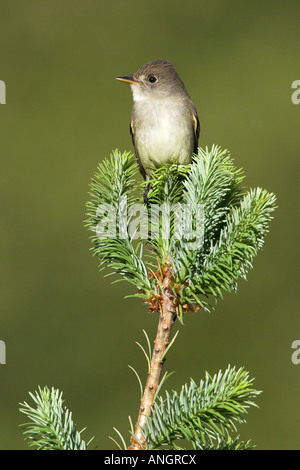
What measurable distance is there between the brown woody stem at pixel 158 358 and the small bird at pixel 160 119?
4.96 ft

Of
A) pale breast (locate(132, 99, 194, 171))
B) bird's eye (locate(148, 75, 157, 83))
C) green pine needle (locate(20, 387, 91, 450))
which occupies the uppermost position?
bird's eye (locate(148, 75, 157, 83))

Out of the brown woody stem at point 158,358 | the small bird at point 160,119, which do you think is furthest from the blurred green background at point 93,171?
the brown woody stem at point 158,358

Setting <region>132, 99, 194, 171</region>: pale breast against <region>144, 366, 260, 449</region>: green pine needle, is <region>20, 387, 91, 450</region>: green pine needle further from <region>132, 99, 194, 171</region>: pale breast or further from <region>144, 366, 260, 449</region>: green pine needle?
<region>132, 99, 194, 171</region>: pale breast

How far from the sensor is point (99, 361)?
173 inches

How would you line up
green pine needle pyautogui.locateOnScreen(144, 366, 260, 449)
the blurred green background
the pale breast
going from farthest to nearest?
the blurred green background
the pale breast
green pine needle pyautogui.locateOnScreen(144, 366, 260, 449)

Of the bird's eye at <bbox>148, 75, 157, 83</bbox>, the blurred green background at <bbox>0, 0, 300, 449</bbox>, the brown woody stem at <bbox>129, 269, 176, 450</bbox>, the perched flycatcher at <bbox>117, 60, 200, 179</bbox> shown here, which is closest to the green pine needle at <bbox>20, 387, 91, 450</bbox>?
the brown woody stem at <bbox>129, 269, 176, 450</bbox>

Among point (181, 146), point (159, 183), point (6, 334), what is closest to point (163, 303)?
point (159, 183)

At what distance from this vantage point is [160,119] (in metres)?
2.84

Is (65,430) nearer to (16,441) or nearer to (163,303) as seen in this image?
(163,303)

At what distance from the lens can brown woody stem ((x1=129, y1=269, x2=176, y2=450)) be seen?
3.54 feet

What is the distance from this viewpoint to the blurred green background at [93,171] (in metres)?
4.23

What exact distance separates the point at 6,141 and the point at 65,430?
14.4 ft

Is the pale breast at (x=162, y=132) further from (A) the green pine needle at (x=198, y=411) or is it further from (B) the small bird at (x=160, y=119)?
(A) the green pine needle at (x=198, y=411)

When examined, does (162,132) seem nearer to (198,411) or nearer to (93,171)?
(198,411)
